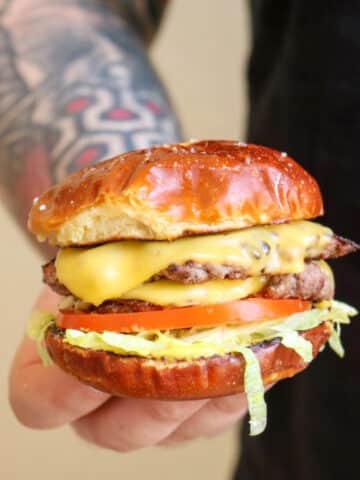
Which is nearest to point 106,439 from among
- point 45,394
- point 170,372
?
point 45,394

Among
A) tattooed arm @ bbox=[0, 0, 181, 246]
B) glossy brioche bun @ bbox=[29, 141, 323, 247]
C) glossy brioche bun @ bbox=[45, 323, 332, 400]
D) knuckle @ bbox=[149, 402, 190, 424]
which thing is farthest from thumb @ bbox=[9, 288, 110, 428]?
tattooed arm @ bbox=[0, 0, 181, 246]

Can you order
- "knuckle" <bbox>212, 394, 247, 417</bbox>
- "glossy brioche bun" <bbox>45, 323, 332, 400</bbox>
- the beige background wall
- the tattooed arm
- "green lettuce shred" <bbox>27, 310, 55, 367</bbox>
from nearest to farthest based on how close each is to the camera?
"glossy brioche bun" <bbox>45, 323, 332, 400</bbox>
"green lettuce shred" <bbox>27, 310, 55, 367</bbox>
"knuckle" <bbox>212, 394, 247, 417</bbox>
the tattooed arm
the beige background wall

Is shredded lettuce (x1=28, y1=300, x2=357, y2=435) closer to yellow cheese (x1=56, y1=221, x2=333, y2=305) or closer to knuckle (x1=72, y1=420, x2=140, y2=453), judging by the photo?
yellow cheese (x1=56, y1=221, x2=333, y2=305)

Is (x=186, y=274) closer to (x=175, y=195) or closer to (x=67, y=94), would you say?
(x=175, y=195)

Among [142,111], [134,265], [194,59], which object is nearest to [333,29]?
[142,111]

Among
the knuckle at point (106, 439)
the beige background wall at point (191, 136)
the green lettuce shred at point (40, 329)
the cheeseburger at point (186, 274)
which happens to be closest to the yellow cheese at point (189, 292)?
the cheeseburger at point (186, 274)

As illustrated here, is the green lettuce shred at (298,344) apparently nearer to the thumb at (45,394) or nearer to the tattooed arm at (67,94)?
the thumb at (45,394)
